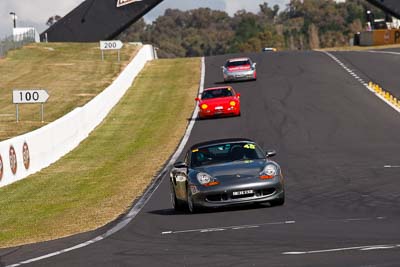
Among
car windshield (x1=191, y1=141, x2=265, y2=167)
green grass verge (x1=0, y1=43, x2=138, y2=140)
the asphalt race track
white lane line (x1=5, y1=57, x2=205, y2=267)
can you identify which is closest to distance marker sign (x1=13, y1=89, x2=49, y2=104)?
green grass verge (x1=0, y1=43, x2=138, y2=140)

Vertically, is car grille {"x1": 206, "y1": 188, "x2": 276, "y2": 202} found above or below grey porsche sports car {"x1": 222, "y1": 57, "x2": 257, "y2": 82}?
above

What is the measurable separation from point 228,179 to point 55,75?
5135cm

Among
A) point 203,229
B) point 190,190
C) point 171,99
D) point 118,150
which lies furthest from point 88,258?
point 171,99

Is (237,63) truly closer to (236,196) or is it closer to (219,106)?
(219,106)

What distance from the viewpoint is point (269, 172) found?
18.1m

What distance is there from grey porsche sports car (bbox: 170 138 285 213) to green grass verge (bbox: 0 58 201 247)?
61.9 inches

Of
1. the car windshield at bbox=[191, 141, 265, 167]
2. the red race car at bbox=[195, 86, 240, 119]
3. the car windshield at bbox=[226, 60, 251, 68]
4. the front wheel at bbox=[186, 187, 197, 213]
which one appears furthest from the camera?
the car windshield at bbox=[226, 60, 251, 68]

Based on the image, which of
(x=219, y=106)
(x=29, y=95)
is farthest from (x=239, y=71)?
(x=29, y=95)

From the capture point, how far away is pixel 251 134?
1518 inches

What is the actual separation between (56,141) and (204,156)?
653 inches

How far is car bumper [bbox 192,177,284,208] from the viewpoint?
17.8 m

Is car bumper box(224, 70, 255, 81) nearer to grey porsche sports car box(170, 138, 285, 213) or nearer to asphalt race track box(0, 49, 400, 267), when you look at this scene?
asphalt race track box(0, 49, 400, 267)

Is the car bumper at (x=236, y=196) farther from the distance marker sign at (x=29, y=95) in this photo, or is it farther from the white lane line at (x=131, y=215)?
the distance marker sign at (x=29, y=95)

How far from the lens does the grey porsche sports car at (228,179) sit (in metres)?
17.9
